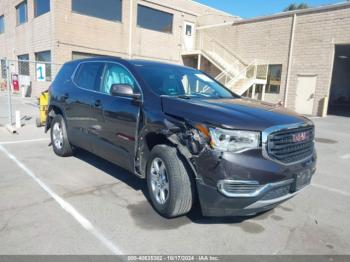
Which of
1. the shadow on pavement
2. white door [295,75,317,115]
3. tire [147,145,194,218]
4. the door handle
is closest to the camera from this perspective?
tire [147,145,194,218]

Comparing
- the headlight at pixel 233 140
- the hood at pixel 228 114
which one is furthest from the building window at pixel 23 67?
the headlight at pixel 233 140

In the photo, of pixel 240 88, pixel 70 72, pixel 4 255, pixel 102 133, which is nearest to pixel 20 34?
pixel 240 88

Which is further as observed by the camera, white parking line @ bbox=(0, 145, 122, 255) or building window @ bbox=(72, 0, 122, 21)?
building window @ bbox=(72, 0, 122, 21)

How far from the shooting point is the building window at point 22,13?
2012cm

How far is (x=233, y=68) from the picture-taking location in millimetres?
20125

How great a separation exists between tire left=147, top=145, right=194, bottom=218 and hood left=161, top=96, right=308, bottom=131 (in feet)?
1.52

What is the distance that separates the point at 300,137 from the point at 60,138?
4.50 metres

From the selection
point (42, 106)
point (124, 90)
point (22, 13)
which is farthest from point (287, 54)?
point (22, 13)

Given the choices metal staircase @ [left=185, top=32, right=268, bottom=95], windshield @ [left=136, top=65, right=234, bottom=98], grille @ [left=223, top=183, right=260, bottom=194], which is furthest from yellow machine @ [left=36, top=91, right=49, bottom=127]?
metal staircase @ [left=185, top=32, right=268, bottom=95]

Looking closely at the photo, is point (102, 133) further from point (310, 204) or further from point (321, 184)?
point (321, 184)

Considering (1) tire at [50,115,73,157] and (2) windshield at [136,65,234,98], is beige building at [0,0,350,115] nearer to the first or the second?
(1) tire at [50,115,73,157]

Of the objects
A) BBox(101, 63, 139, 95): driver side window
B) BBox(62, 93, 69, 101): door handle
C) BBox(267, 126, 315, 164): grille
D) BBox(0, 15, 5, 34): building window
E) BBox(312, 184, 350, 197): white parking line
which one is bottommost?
BBox(312, 184, 350, 197): white parking line

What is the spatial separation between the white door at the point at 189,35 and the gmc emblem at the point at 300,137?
21.2 meters

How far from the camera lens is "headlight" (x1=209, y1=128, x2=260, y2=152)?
286 cm
